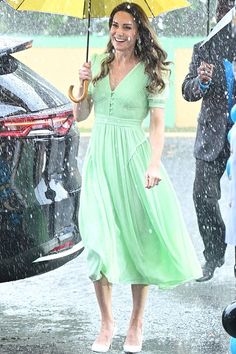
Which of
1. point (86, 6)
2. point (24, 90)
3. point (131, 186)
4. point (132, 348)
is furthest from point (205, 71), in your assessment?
point (132, 348)

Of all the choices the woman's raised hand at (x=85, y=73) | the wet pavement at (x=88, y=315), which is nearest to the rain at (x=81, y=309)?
the wet pavement at (x=88, y=315)

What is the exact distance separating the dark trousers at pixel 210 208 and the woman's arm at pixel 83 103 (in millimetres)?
1607

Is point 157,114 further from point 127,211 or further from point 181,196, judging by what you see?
point 181,196

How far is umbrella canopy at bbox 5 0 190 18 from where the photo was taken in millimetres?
7406

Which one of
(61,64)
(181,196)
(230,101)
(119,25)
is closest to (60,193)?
(119,25)

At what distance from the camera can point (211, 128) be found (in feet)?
27.0

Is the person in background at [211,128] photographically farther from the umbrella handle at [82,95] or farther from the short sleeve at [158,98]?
the umbrella handle at [82,95]

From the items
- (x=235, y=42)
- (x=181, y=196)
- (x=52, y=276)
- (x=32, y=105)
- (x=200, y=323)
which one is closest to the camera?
(x=32, y=105)

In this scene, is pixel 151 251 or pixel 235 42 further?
pixel 235 42

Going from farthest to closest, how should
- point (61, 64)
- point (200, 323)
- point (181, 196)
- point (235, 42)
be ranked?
1. point (61, 64)
2. point (181, 196)
3. point (235, 42)
4. point (200, 323)

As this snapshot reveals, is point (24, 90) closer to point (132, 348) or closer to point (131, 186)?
point (131, 186)

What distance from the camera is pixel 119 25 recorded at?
6.88 m

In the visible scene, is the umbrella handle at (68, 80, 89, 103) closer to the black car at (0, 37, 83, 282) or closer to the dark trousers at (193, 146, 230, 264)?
the black car at (0, 37, 83, 282)

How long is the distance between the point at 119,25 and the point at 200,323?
5.93ft
